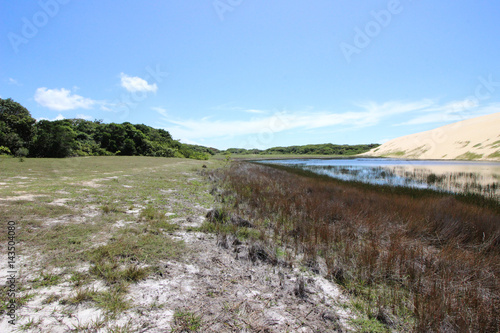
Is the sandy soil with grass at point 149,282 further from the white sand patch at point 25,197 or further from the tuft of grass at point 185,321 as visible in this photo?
the white sand patch at point 25,197

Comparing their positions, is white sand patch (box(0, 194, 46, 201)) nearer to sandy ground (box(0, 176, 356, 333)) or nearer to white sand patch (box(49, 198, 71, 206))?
white sand patch (box(49, 198, 71, 206))

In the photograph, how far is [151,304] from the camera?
8.30 ft

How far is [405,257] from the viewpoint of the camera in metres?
4.01

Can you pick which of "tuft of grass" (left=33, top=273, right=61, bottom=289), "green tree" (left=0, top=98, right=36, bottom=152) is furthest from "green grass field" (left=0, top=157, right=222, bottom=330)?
"green tree" (left=0, top=98, right=36, bottom=152)

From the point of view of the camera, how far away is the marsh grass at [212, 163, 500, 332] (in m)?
2.65

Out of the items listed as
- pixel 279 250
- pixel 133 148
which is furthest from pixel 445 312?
pixel 133 148

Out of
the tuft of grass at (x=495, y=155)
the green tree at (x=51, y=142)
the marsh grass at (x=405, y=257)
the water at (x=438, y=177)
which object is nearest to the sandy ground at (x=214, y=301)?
the marsh grass at (x=405, y=257)

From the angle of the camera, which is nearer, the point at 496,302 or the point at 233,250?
the point at 496,302

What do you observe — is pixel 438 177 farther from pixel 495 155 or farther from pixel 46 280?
pixel 495 155

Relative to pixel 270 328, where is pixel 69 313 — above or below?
above

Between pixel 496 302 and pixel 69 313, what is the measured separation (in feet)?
17.0

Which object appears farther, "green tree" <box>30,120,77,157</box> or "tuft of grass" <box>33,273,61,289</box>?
"green tree" <box>30,120,77,157</box>

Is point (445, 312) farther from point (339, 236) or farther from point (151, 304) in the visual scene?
point (151, 304)

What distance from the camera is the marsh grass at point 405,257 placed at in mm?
2650
